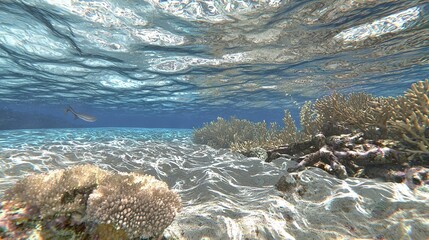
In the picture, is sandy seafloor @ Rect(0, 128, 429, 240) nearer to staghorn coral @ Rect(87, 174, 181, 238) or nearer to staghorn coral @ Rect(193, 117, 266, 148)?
staghorn coral @ Rect(87, 174, 181, 238)

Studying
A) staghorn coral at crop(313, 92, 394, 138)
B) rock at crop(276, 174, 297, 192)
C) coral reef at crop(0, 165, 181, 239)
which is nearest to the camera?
coral reef at crop(0, 165, 181, 239)

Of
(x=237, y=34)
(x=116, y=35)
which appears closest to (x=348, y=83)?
(x=237, y=34)

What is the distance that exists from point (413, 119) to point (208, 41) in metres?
9.31

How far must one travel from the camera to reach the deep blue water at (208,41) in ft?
28.4

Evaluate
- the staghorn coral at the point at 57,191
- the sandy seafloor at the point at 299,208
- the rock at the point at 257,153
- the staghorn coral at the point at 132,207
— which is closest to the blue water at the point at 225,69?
the sandy seafloor at the point at 299,208

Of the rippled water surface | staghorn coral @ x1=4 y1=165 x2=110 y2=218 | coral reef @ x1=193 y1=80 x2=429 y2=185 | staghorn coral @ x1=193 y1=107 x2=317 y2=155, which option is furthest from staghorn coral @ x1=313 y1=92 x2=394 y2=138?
staghorn coral @ x1=4 y1=165 x2=110 y2=218

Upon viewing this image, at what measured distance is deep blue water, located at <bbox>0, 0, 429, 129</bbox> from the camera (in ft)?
28.4

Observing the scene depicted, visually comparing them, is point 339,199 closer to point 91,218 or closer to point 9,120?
point 91,218

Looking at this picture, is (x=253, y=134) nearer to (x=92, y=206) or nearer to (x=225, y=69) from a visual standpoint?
(x=225, y=69)

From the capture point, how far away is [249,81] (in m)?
20.9

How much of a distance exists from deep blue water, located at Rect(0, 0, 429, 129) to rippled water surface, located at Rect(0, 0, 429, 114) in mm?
53

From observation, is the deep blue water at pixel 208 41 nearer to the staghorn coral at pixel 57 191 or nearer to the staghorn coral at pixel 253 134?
the staghorn coral at pixel 253 134

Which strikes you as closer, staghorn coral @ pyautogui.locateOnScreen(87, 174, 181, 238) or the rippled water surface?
staghorn coral @ pyautogui.locateOnScreen(87, 174, 181, 238)

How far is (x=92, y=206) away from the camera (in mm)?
2529
